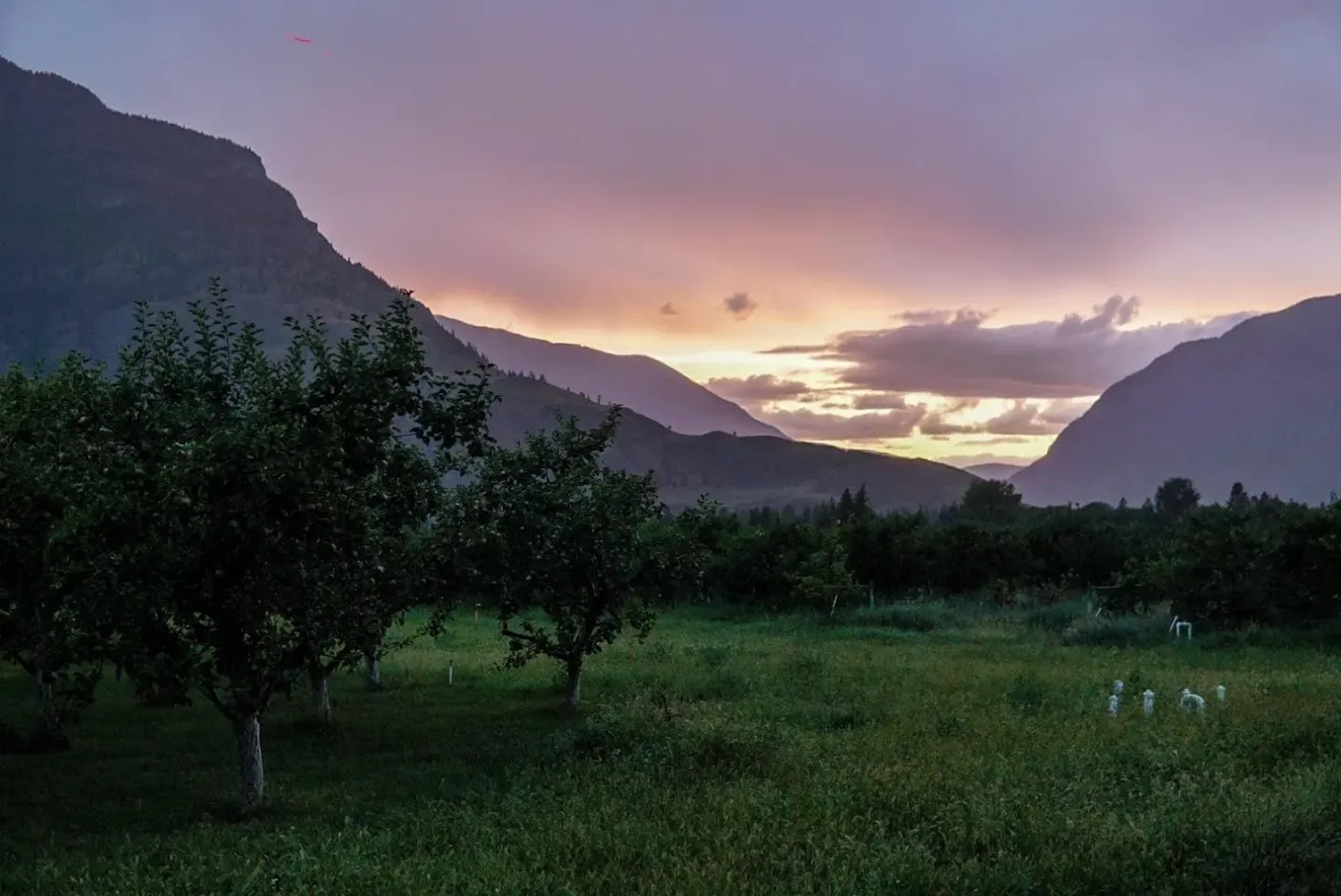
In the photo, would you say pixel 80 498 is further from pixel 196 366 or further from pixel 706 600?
pixel 706 600

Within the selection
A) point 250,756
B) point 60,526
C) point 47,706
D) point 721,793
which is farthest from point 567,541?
point 47,706

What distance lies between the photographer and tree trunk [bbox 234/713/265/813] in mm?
13305

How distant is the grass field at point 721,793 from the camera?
963cm

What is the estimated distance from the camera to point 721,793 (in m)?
12.6

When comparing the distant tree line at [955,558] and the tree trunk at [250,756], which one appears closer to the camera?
the tree trunk at [250,756]

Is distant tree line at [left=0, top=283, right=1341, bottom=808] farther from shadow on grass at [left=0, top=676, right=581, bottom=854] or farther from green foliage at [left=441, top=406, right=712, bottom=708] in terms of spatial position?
shadow on grass at [left=0, top=676, right=581, bottom=854]

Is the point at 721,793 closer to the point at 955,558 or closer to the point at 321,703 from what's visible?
the point at 321,703

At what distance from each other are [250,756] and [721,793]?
20.6 ft

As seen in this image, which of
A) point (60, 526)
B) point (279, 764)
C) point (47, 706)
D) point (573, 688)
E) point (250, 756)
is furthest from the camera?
point (573, 688)

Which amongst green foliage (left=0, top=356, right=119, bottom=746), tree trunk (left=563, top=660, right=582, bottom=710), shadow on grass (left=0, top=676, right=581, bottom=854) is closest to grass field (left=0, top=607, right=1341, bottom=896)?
shadow on grass (left=0, top=676, right=581, bottom=854)

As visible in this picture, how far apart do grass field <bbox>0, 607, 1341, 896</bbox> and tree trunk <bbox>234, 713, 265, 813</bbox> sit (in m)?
0.37

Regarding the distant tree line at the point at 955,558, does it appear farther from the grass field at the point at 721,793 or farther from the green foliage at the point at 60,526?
the green foliage at the point at 60,526

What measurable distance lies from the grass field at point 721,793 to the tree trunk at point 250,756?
37 centimetres

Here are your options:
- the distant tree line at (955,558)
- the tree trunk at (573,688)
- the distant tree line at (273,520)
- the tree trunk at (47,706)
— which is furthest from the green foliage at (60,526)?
the distant tree line at (955,558)
